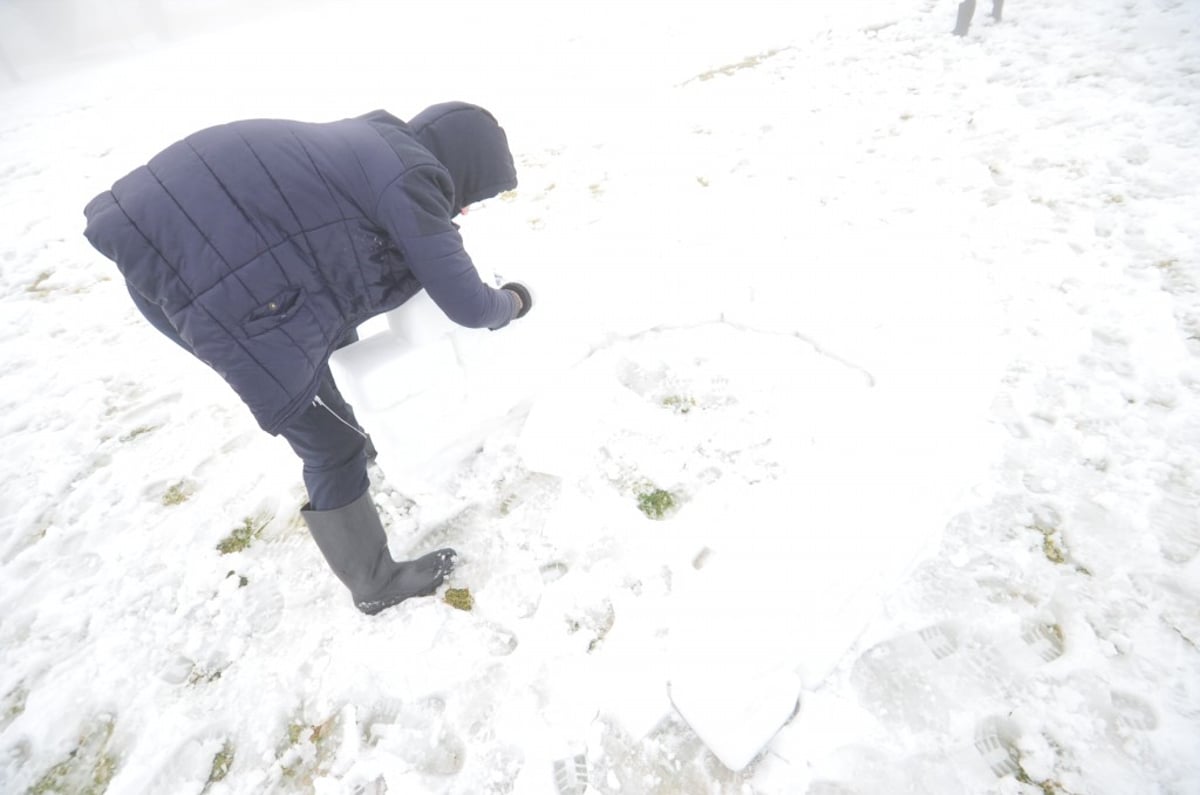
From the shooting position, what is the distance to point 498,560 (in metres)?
1.86

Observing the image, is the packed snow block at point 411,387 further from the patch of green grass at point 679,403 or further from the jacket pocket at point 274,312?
the patch of green grass at point 679,403

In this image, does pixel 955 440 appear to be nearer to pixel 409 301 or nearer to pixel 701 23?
pixel 409 301

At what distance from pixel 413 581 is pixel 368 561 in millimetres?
183

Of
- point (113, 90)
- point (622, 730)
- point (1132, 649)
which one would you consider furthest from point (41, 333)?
point (113, 90)

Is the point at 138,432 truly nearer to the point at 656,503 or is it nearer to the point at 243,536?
the point at 243,536

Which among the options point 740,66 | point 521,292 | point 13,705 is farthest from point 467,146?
point 740,66

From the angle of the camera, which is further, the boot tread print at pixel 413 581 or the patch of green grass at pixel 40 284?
the patch of green grass at pixel 40 284

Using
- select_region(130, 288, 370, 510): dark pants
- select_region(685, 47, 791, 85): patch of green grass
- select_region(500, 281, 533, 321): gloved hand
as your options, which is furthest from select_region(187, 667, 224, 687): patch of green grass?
select_region(685, 47, 791, 85): patch of green grass

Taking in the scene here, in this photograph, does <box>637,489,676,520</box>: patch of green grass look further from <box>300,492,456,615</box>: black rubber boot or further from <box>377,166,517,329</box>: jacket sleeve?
<box>377,166,517,329</box>: jacket sleeve

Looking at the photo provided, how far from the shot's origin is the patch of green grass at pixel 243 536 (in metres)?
2.03

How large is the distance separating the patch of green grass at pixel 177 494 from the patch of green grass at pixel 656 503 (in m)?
1.88

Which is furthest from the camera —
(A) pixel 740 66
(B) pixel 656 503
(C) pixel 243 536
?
(A) pixel 740 66

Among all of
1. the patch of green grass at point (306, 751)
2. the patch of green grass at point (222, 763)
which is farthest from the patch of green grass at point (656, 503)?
the patch of green grass at point (222, 763)

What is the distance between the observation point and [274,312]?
1242 mm
